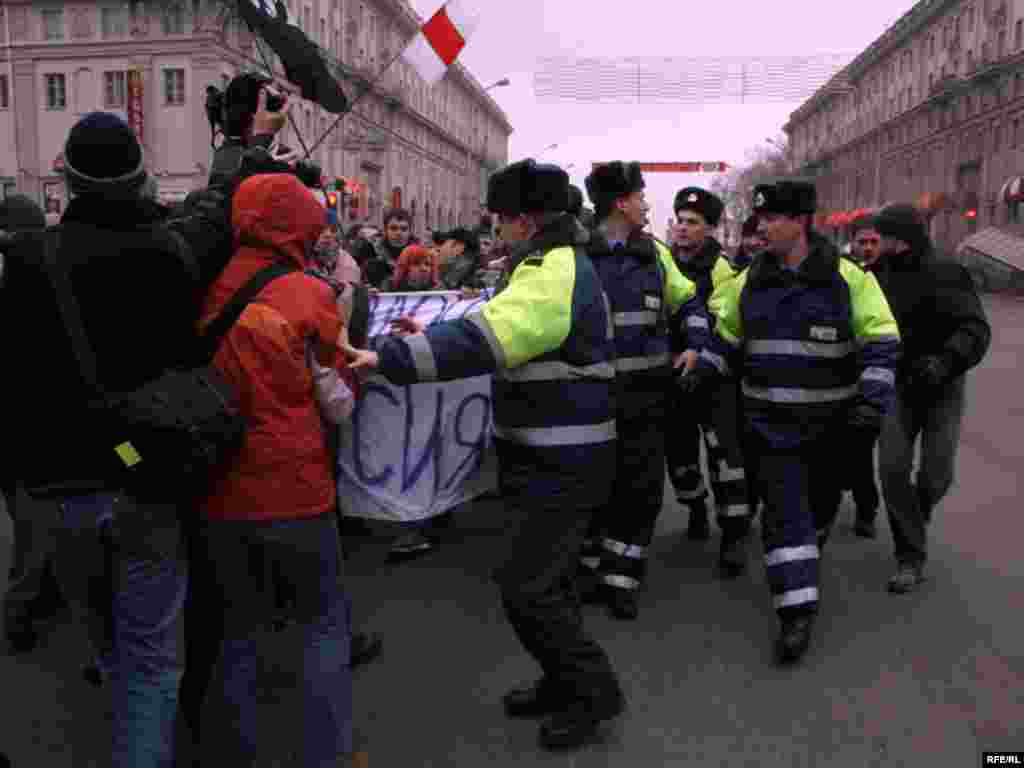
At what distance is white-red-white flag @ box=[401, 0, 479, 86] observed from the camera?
26.5 ft

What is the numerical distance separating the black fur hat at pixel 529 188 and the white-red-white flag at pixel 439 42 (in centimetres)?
485

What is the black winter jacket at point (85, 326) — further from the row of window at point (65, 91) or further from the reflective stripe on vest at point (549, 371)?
the row of window at point (65, 91)

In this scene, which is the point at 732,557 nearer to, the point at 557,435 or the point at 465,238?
the point at 557,435

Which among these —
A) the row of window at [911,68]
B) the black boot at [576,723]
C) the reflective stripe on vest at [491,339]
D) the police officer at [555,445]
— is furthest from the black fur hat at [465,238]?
the row of window at [911,68]

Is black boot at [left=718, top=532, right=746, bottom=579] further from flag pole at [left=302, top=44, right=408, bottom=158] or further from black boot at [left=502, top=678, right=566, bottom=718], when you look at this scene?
flag pole at [left=302, top=44, right=408, bottom=158]

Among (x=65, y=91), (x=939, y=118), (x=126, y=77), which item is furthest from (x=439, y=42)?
(x=939, y=118)

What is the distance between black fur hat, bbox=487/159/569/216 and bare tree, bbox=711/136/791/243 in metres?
81.4

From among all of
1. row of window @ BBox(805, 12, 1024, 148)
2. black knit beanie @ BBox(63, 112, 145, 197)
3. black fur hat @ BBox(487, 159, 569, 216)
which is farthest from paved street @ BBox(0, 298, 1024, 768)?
row of window @ BBox(805, 12, 1024, 148)

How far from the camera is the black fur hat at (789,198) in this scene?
183 inches

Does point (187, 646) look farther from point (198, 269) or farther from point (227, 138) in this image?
point (227, 138)

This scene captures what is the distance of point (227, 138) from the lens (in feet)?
12.1

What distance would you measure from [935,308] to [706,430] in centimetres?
150

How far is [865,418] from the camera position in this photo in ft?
14.6

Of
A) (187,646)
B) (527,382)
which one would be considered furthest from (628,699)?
(187,646)
